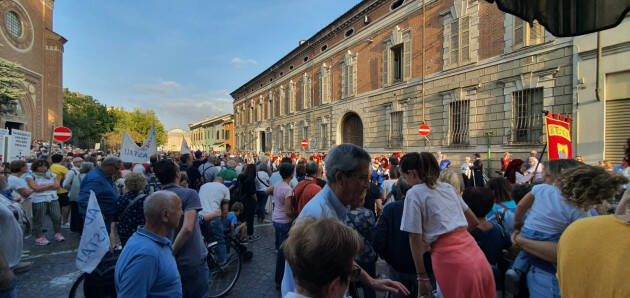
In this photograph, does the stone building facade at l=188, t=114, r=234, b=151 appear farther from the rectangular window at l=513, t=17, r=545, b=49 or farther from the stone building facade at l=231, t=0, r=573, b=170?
the rectangular window at l=513, t=17, r=545, b=49

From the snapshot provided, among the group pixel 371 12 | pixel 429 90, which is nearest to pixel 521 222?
pixel 429 90

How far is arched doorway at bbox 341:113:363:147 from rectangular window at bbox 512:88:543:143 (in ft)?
34.7

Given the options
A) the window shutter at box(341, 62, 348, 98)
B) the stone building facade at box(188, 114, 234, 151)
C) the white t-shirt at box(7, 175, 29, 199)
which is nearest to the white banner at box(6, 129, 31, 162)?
the white t-shirt at box(7, 175, 29, 199)

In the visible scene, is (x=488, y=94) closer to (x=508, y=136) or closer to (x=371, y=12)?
(x=508, y=136)

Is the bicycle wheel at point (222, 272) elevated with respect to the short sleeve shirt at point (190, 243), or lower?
lower

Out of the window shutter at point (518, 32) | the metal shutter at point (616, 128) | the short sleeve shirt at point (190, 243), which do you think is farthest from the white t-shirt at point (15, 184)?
the window shutter at point (518, 32)

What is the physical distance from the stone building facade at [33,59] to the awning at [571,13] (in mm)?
31359

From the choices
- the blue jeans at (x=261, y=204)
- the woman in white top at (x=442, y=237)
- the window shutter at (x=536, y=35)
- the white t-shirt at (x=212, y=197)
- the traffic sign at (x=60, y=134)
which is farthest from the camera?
the window shutter at (x=536, y=35)

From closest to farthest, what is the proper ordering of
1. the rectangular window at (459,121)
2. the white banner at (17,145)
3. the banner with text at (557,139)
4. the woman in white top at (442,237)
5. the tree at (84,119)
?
the woman in white top at (442,237) → the banner with text at (557,139) → the white banner at (17,145) → the rectangular window at (459,121) → the tree at (84,119)

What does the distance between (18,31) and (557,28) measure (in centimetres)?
3726

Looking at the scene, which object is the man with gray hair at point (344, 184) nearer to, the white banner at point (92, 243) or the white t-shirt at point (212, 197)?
the white banner at point (92, 243)

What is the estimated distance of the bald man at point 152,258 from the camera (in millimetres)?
1846

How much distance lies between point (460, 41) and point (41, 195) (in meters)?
15.7

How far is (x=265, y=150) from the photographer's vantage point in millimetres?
38438
